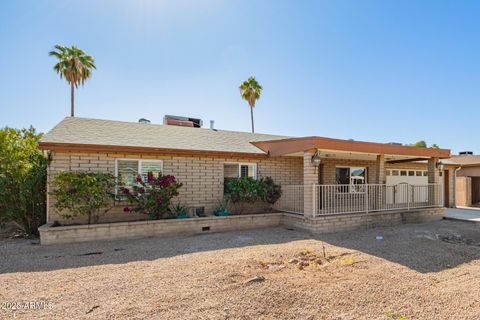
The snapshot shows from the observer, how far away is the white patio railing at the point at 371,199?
9.54 meters

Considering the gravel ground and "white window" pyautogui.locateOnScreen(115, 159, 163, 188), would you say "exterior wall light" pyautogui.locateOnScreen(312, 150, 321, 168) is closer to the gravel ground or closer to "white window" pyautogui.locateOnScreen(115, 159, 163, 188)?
the gravel ground

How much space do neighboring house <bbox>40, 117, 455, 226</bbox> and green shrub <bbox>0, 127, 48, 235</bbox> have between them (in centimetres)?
72

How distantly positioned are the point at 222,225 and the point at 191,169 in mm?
2235

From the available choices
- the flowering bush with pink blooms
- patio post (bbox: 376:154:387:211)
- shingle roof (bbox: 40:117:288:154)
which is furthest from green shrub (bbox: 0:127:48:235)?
patio post (bbox: 376:154:387:211)

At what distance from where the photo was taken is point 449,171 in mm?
15500

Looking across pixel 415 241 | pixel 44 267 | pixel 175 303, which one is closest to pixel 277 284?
pixel 175 303

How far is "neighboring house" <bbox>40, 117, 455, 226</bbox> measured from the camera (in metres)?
8.05

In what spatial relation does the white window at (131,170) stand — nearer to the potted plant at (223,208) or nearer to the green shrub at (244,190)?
the potted plant at (223,208)

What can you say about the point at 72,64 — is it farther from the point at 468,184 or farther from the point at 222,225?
the point at 468,184

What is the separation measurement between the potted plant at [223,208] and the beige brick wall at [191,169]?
189mm

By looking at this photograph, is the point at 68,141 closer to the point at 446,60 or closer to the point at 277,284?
the point at 277,284

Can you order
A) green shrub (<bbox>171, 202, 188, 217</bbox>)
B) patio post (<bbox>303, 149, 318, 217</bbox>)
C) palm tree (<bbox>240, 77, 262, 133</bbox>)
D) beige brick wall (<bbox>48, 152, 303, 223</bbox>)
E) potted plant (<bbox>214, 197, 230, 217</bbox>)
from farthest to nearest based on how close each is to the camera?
1. palm tree (<bbox>240, 77, 262, 133</bbox>)
2. potted plant (<bbox>214, 197, 230, 217</bbox>)
3. green shrub (<bbox>171, 202, 188, 217</bbox>)
4. patio post (<bbox>303, 149, 318, 217</bbox>)
5. beige brick wall (<bbox>48, 152, 303, 223</bbox>)

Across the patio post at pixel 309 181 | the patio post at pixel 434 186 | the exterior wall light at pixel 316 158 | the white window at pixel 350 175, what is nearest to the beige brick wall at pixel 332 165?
the white window at pixel 350 175

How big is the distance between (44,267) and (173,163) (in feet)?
15.3
